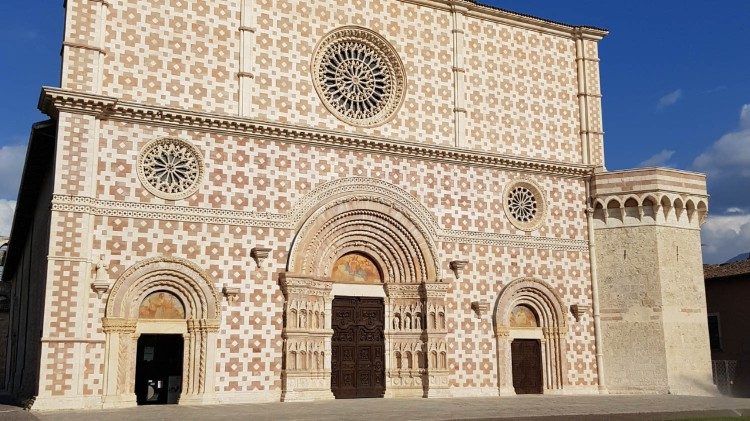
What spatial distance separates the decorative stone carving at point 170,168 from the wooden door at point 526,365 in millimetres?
11697

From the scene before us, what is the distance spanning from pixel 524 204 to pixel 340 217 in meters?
7.05

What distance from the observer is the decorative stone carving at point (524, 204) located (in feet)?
81.1

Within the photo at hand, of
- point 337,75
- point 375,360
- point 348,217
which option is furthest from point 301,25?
point 375,360

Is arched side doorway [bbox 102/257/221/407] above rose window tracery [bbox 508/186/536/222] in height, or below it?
below

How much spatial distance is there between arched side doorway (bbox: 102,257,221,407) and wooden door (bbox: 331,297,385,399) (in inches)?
154

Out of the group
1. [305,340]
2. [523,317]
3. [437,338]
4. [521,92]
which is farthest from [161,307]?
[521,92]

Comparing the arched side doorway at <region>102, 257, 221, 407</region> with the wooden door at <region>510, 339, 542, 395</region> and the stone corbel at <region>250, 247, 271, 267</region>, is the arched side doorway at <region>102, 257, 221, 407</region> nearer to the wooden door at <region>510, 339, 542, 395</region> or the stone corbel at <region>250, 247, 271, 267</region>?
the stone corbel at <region>250, 247, 271, 267</region>

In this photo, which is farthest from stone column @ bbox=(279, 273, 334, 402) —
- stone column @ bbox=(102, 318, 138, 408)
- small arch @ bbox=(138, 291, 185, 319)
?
stone column @ bbox=(102, 318, 138, 408)

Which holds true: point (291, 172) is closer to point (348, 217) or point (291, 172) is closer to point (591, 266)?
point (348, 217)

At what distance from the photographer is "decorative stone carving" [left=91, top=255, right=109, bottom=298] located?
1808 cm

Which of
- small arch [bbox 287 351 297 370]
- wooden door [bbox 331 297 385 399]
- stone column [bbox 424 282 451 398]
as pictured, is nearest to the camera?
small arch [bbox 287 351 297 370]

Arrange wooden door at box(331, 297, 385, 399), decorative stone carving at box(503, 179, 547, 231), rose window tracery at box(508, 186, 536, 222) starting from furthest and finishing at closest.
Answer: rose window tracery at box(508, 186, 536, 222)
decorative stone carving at box(503, 179, 547, 231)
wooden door at box(331, 297, 385, 399)

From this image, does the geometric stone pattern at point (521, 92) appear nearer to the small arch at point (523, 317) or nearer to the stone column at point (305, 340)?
the small arch at point (523, 317)

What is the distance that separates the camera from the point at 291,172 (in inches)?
838
